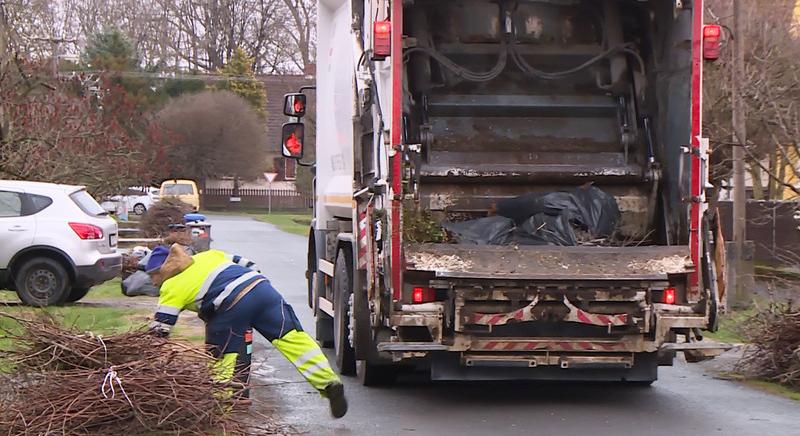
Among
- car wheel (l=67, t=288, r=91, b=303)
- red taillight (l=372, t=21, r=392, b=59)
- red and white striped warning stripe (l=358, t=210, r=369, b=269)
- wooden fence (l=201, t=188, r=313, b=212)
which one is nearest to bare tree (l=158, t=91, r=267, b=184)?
wooden fence (l=201, t=188, r=313, b=212)

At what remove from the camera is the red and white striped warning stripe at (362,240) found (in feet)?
26.9

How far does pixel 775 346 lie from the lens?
30.8ft

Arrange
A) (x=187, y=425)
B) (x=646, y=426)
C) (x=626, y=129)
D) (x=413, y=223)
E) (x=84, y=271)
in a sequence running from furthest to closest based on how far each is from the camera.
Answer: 1. (x=84, y=271)
2. (x=626, y=129)
3. (x=413, y=223)
4. (x=646, y=426)
5. (x=187, y=425)

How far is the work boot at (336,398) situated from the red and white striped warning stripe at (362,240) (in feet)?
4.16

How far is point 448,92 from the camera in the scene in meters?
9.34

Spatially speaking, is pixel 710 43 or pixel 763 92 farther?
pixel 763 92

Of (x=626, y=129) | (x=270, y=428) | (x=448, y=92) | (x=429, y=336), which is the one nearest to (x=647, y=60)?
(x=626, y=129)

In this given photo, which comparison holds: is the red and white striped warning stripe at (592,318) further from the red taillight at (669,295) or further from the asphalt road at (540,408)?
the asphalt road at (540,408)

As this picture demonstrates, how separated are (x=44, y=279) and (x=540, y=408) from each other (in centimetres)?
840

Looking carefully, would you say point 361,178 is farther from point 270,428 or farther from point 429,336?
point 270,428

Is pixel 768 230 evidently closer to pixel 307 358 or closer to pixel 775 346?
pixel 775 346

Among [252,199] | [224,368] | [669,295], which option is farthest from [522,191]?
[252,199]

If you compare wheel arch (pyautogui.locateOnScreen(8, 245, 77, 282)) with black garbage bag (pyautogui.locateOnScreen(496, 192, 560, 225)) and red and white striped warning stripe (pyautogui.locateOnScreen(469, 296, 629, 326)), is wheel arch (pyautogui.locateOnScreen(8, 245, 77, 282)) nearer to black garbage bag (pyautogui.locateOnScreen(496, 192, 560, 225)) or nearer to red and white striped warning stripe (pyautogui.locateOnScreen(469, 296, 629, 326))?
black garbage bag (pyautogui.locateOnScreen(496, 192, 560, 225))

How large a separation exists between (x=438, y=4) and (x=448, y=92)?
0.68 m
